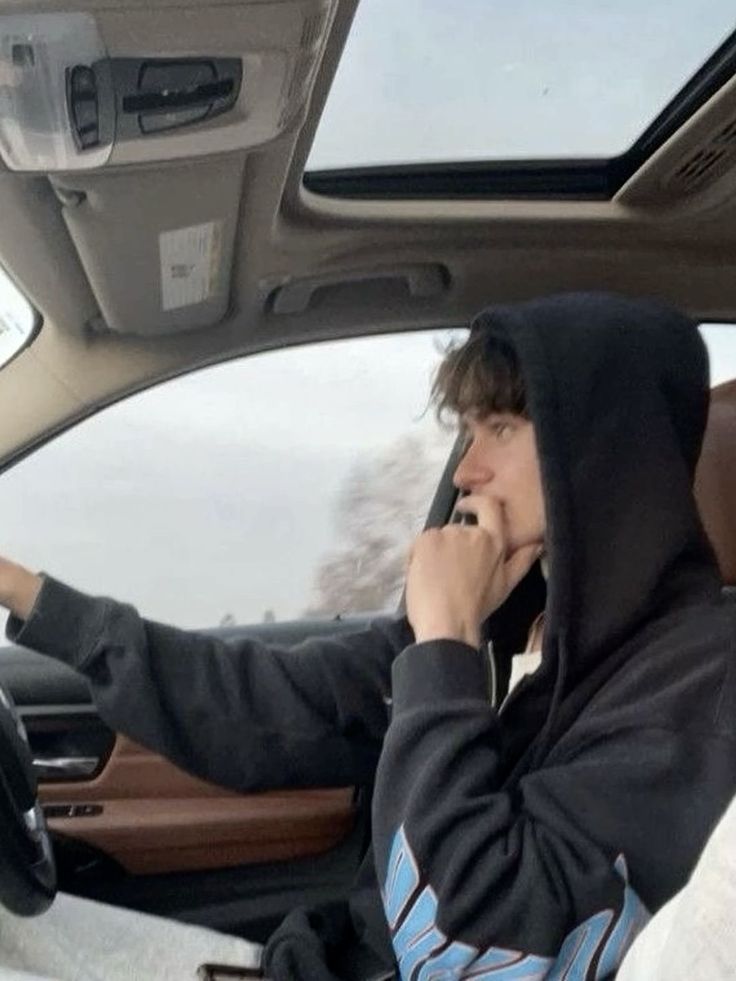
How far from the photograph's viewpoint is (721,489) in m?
1.90

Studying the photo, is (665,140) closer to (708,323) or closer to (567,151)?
(567,151)

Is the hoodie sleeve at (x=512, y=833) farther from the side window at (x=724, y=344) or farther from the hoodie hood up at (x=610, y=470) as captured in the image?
the side window at (x=724, y=344)

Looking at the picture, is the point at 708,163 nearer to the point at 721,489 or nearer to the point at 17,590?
the point at 721,489

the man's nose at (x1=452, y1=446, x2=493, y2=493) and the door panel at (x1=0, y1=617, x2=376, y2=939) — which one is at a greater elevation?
the man's nose at (x1=452, y1=446, x2=493, y2=493)

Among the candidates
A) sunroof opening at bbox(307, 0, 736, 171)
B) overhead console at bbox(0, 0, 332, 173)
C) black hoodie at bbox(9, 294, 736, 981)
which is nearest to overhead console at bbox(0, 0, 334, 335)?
overhead console at bbox(0, 0, 332, 173)

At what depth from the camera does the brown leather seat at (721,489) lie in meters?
1.89

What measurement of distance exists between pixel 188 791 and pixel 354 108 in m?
1.08

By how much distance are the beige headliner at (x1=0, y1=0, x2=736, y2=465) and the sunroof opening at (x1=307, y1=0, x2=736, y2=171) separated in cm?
7

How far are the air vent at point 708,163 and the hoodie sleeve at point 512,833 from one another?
784 millimetres

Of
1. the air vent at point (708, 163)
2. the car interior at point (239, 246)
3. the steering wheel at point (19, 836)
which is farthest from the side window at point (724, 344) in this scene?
the steering wheel at point (19, 836)

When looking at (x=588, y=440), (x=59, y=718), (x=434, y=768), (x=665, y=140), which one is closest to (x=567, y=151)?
(x=665, y=140)

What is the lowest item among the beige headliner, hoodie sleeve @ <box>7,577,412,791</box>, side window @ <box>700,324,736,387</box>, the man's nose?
hoodie sleeve @ <box>7,577,412,791</box>

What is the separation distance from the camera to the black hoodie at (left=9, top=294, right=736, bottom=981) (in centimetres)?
133

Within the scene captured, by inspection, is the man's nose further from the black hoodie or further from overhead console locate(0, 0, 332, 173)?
overhead console locate(0, 0, 332, 173)
